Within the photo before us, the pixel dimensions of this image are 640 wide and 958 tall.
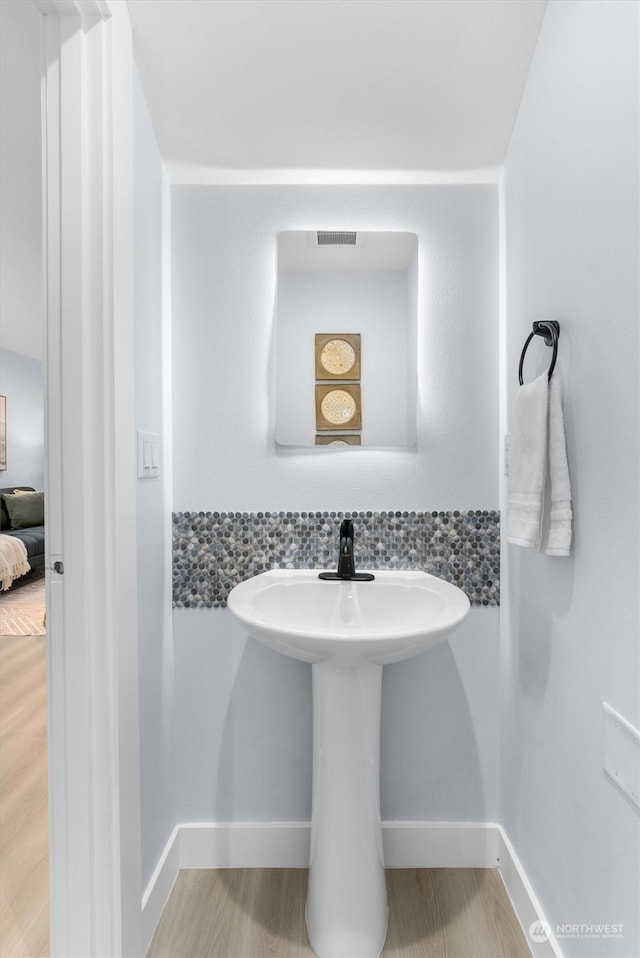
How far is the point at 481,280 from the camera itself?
64.6 inches

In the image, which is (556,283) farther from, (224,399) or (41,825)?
(41,825)

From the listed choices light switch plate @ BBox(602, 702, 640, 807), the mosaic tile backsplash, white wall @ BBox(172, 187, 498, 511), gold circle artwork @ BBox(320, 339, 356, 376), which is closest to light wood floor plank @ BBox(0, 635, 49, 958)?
the mosaic tile backsplash

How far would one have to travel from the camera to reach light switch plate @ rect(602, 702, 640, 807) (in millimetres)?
854

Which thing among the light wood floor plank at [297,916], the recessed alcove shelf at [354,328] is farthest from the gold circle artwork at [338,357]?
the light wood floor plank at [297,916]

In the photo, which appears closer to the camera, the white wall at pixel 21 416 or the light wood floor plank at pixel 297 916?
the light wood floor plank at pixel 297 916

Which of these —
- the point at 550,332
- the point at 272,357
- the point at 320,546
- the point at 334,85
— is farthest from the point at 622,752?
the point at 334,85

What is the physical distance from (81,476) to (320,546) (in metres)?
0.75

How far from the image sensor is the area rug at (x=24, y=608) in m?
3.88

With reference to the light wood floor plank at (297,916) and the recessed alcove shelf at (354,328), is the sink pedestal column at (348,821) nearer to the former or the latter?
the light wood floor plank at (297,916)

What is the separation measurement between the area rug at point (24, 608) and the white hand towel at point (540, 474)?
3578 millimetres

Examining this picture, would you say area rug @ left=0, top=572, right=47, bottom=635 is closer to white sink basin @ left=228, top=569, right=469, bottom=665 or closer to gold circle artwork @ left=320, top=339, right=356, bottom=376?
white sink basin @ left=228, top=569, right=469, bottom=665

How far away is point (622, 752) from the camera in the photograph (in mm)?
899

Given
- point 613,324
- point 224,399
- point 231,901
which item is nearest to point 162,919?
point 231,901

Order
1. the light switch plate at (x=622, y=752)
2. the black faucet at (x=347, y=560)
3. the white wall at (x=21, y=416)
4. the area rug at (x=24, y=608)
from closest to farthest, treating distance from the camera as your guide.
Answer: the light switch plate at (x=622, y=752) < the black faucet at (x=347, y=560) < the area rug at (x=24, y=608) < the white wall at (x=21, y=416)
